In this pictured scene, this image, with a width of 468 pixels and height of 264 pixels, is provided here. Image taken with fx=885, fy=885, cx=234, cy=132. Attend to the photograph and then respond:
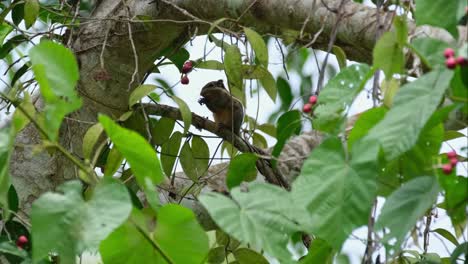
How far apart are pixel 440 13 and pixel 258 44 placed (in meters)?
0.83

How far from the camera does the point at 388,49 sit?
1.47 m

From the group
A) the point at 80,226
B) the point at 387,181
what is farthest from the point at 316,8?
the point at 80,226

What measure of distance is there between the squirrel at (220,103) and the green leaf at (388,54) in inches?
74.2

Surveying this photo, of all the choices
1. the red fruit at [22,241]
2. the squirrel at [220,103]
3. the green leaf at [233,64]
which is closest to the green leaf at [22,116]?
the red fruit at [22,241]

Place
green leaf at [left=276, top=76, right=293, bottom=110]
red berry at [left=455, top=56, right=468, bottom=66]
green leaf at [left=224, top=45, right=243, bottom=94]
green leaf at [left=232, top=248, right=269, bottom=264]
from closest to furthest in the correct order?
red berry at [left=455, top=56, right=468, bottom=66], green leaf at [left=224, top=45, right=243, bottom=94], green leaf at [left=232, top=248, right=269, bottom=264], green leaf at [left=276, top=76, right=293, bottom=110]

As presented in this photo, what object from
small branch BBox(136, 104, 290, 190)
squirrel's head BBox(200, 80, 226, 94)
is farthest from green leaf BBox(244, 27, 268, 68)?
squirrel's head BBox(200, 80, 226, 94)

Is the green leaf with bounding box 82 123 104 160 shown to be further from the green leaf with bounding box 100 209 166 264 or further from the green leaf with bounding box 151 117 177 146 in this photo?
the green leaf with bounding box 151 117 177 146

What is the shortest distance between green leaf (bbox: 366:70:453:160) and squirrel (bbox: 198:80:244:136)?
6.58ft

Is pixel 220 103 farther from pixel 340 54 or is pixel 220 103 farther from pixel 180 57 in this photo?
pixel 340 54

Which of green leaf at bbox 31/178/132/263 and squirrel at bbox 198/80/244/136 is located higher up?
green leaf at bbox 31/178/132/263

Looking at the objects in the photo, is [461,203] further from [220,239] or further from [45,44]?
[220,239]

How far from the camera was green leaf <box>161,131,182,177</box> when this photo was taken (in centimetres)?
287

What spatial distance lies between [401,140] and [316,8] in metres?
1.21

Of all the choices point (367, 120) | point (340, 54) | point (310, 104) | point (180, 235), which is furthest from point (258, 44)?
point (180, 235)
